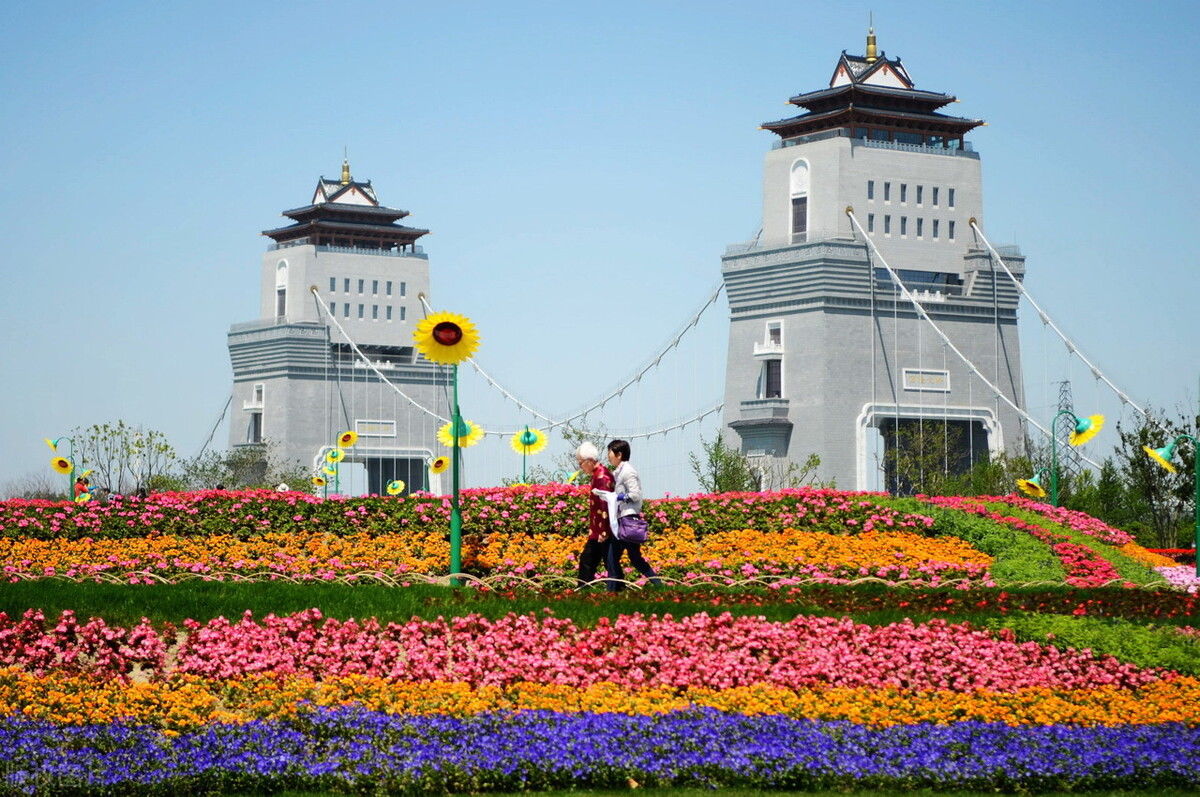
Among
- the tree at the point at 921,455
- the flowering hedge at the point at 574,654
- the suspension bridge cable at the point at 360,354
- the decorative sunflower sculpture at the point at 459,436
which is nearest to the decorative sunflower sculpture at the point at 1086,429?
the decorative sunflower sculpture at the point at 459,436

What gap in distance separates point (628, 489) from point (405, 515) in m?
7.06

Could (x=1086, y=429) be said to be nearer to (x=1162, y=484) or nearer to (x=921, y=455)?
(x=1162, y=484)

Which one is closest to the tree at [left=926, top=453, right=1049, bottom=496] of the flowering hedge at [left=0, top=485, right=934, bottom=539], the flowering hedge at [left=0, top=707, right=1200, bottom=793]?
the flowering hedge at [left=0, top=485, right=934, bottom=539]

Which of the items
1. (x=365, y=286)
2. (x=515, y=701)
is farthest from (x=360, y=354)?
(x=515, y=701)

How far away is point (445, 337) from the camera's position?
59.1 feet

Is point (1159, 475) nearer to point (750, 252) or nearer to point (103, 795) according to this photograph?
point (103, 795)

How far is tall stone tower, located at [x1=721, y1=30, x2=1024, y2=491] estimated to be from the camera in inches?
2847

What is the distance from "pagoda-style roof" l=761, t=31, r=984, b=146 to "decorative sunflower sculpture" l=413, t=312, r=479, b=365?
59.7 m

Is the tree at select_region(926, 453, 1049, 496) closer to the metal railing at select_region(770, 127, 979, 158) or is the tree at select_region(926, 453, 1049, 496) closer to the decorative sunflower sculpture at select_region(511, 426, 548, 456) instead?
the decorative sunflower sculpture at select_region(511, 426, 548, 456)

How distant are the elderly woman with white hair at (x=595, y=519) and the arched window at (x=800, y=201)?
6067cm

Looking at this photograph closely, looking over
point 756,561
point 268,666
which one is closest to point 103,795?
point 268,666

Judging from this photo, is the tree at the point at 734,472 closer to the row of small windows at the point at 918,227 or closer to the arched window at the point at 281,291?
the row of small windows at the point at 918,227

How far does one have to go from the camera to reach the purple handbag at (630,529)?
16.0 metres

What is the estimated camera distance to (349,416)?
99.5 m
